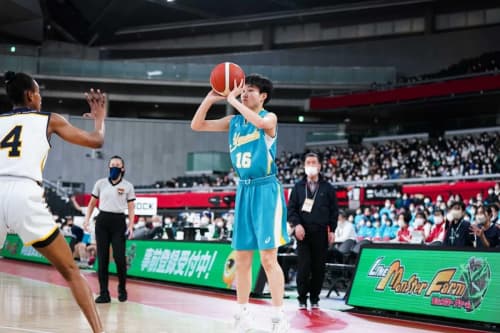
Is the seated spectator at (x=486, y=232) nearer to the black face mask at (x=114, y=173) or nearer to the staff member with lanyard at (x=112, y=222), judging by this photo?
the staff member with lanyard at (x=112, y=222)

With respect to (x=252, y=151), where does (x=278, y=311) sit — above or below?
below

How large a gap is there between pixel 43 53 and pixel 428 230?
34846mm

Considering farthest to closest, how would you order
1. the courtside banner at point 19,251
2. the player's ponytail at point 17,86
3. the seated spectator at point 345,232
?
the courtside banner at point 19,251, the seated spectator at point 345,232, the player's ponytail at point 17,86

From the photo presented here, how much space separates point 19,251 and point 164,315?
1415 cm

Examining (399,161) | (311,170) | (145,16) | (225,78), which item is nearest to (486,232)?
(311,170)

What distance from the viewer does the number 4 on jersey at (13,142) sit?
4527 millimetres

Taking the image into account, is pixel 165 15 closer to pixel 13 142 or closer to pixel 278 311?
pixel 278 311

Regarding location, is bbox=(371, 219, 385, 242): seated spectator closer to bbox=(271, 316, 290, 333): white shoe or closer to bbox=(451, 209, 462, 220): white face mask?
bbox=(451, 209, 462, 220): white face mask

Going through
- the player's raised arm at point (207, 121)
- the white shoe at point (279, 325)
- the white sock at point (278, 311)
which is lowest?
the white shoe at point (279, 325)

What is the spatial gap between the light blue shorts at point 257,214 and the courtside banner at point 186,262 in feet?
15.6

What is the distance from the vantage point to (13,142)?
4555 millimetres

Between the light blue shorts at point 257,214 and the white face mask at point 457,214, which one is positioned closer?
the light blue shorts at point 257,214

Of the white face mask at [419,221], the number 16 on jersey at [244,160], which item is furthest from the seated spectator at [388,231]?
the number 16 on jersey at [244,160]

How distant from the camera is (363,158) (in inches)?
1251
